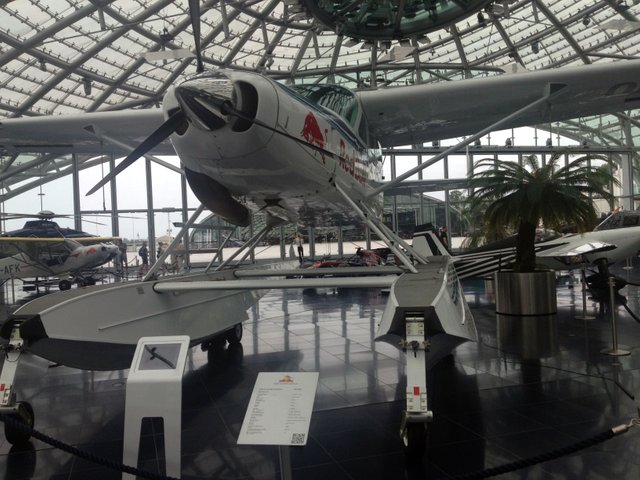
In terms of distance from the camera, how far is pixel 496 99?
670 centimetres

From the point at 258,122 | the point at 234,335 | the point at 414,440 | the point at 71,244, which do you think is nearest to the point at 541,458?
the point at 414,440

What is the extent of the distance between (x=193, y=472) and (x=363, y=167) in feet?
13.3

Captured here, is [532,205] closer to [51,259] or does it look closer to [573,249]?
[573,249]

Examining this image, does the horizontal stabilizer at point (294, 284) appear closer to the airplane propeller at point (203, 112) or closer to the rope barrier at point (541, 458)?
the airplane propeller at point (203, 112)

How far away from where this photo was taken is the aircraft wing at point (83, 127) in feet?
23.2

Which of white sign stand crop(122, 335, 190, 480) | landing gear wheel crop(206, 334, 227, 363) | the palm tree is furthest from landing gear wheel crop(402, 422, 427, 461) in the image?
the palm tree

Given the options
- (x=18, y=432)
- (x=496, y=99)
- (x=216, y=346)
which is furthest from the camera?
(x=496, y=99)

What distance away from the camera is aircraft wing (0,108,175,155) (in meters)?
7.07

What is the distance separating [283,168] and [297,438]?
2.68m

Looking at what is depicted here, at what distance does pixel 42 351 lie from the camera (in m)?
3.76

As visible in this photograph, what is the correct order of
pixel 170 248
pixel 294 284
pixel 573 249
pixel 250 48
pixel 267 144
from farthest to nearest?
pixel 250 48 → pixel 573 249 → pixel 170 248 → pixel 294 284 → pixel 267 144

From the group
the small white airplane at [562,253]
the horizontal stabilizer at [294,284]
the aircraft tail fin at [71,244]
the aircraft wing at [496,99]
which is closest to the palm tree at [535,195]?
the aircraft wing at [496,99]

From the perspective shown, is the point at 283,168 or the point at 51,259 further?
the point at 51,259

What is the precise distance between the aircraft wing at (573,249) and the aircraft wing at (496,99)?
327 centimetres
